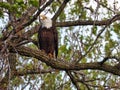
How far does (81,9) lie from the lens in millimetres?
8109

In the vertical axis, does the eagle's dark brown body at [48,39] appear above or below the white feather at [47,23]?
below

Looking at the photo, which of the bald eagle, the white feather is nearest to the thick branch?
the bald eagle

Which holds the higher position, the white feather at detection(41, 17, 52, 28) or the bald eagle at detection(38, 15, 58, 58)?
the white feather at detection(41, 17, 52, 28)

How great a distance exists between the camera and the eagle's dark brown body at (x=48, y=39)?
805 cm

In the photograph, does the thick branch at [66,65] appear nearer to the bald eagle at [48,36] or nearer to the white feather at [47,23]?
the bald eagle at [48,36]

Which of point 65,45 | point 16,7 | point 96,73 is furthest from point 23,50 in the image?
point 96,73

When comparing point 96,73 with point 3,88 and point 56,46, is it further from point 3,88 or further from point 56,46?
point 3,88

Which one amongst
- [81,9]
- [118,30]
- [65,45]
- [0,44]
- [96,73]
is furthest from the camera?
[96,73]

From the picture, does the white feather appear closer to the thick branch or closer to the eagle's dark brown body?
the eagle's dark brown body

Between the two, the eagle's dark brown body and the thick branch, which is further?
the eagle's dark brown body

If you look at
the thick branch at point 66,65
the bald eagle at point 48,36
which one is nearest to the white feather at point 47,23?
the bald eagle at point 48,36

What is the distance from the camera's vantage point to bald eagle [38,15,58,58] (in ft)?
26.4

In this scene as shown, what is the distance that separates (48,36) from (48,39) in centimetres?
7

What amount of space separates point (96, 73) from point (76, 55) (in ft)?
8.23
